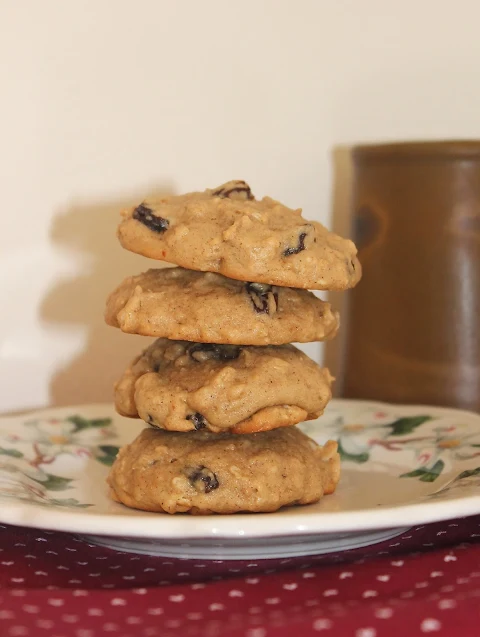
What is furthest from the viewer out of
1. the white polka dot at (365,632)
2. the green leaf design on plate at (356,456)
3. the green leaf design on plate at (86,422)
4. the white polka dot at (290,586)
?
the green leaf design on plate at (86,422)

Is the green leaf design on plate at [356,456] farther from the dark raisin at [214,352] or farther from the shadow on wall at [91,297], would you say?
the shadow on wall at [91,297]

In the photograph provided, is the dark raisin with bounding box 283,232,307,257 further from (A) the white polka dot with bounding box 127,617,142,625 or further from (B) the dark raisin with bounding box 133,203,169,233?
(A) the white polka dot with bounding box 127,617,142,625

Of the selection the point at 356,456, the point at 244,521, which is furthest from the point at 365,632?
the point at 356,456

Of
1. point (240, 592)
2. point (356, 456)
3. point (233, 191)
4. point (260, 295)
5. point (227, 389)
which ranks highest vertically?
point (233, 191)

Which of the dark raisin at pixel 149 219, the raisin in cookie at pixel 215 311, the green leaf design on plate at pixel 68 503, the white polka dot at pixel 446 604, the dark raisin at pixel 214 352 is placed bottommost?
the green leaf design on plate at pixel 68 503

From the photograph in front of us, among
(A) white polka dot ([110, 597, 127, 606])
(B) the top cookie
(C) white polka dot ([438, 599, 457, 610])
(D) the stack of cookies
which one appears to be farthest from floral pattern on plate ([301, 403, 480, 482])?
(A) white polka dot ([110, 597, 127, 606])

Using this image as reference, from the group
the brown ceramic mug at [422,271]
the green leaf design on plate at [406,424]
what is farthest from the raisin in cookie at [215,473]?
the brown ceramic mug at [422,271]

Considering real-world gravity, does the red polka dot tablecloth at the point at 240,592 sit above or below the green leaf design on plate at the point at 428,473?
above

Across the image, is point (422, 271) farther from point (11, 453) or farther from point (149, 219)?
point (11, 453)

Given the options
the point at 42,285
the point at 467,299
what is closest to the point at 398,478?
the point at 467,299
